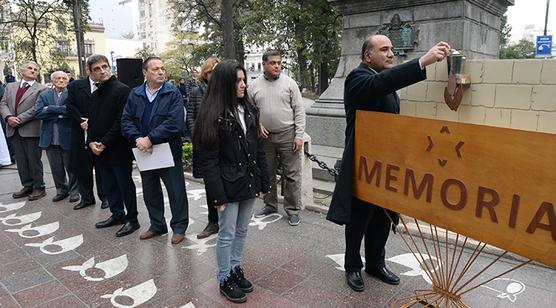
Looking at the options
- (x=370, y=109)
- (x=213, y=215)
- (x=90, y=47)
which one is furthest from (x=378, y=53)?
(x=90, y=47)

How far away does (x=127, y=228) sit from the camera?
4.70m

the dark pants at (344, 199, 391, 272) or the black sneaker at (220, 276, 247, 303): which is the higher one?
the dark pants at (344, 199, 391, 272)

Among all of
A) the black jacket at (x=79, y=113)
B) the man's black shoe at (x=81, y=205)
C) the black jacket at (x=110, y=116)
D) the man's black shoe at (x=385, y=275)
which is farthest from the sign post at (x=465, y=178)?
the man's black shoe at (x=81, y=205)

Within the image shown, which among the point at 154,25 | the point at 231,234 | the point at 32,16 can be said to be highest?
the point at 154,25

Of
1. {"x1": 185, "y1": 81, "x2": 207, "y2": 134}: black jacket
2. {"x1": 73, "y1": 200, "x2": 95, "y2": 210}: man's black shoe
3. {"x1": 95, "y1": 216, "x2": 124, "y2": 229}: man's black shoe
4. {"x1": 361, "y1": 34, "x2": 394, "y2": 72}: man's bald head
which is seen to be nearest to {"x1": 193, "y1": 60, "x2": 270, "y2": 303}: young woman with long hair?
{"x1": 361, "y1": 34, "x2": 394, "y2": 72}: man's bald head

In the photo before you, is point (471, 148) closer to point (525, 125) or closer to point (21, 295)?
point (525, 125)

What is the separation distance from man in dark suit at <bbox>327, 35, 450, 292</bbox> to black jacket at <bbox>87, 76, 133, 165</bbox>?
2747 mm

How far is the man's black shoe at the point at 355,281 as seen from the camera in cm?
326

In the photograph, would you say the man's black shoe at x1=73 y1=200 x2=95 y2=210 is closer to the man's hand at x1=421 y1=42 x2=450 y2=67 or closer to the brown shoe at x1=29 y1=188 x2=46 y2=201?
the brown shoe at x1=29 y1=188 x2=46 y2=201

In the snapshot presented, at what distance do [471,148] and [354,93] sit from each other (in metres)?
0.95

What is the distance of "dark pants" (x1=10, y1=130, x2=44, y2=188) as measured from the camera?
6.27 metres

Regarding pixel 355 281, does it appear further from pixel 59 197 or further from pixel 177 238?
pixel 59 197

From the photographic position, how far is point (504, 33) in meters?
48.8

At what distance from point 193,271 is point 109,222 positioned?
1.81m
